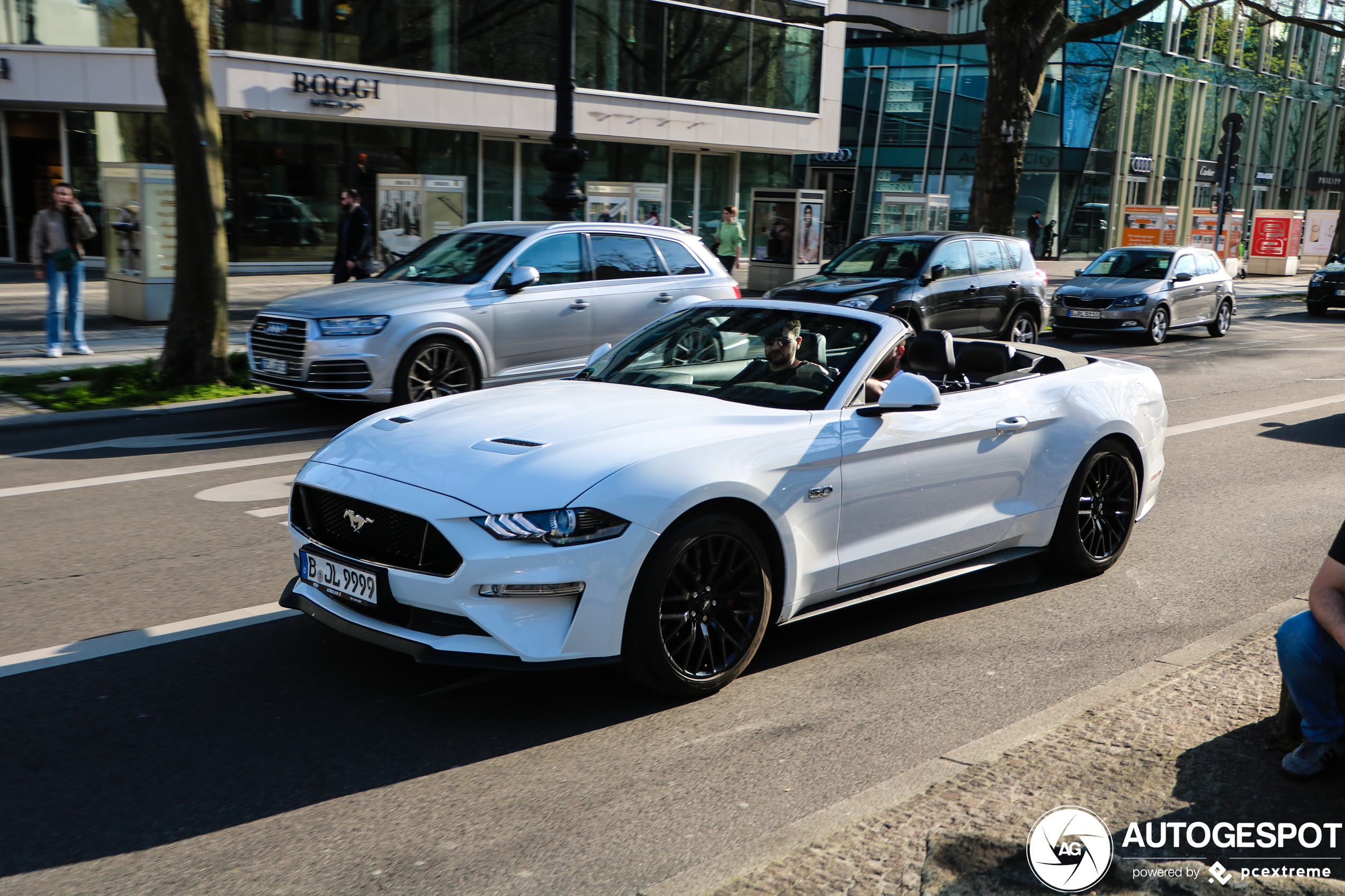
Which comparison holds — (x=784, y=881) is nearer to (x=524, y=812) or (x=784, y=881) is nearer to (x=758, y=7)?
(x=524, y=812)

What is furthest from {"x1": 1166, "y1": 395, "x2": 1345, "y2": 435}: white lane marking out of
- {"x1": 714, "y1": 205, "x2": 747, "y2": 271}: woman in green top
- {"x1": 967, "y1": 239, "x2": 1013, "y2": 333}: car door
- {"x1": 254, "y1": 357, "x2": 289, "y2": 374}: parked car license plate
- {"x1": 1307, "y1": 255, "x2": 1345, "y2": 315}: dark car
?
{"x1": 1307, "y1": 255, "x2": 1345, "y2": 315}: dark car

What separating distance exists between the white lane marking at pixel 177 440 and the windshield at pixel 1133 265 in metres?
15.6

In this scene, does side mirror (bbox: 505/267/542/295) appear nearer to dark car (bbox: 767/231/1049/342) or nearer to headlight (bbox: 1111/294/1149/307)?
dark car (bbox: 767/231/1049/342)

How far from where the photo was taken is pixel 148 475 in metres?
8.23

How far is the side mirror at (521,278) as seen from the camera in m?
10.8

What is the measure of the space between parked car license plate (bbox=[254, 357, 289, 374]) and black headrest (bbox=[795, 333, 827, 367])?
6.27 meters

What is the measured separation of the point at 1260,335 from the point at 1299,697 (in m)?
21.4

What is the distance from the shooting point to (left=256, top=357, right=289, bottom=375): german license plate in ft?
33.9

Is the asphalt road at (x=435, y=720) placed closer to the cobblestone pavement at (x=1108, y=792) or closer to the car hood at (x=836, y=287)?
the cobblestone pavement at (x=1108, y=792)

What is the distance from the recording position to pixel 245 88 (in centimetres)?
2386

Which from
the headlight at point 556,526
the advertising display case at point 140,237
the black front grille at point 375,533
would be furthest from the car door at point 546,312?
the headlight at point 556,526

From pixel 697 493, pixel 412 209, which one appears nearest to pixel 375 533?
pixel 697 493

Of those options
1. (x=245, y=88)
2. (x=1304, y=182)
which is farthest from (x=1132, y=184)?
(x=245, y=88)

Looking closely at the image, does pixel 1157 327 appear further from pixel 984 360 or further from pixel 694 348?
pixel 694 348
